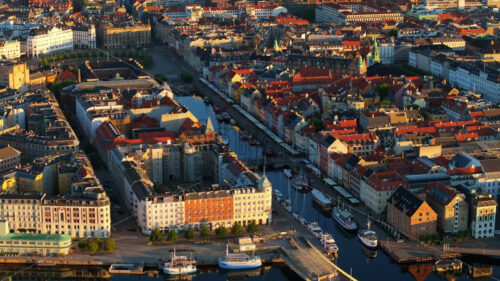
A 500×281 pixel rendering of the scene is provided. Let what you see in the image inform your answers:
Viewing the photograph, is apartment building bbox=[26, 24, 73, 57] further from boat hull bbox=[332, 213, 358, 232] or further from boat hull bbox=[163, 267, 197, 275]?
boat hull bbox=[163, 267, 197, 275]

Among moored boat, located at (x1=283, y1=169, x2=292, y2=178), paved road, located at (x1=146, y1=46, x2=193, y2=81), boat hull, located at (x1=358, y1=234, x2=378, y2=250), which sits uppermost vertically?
paved road, located at (x1=146, y1=46, x2=193, y2=81)

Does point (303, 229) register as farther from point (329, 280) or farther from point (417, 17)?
point (417, 17)

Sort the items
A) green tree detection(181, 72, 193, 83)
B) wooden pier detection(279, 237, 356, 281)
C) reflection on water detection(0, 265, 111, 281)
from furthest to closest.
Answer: green tree detection(181, 72, 193, 83) < reflection on water detection(0, 265, 111, 281) < wooden pier detection(279, 237, 356, 281)

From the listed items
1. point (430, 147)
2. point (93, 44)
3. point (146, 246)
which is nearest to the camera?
point (146, 246)

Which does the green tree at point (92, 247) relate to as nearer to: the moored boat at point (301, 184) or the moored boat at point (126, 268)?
the moored boat at point (126, 268)

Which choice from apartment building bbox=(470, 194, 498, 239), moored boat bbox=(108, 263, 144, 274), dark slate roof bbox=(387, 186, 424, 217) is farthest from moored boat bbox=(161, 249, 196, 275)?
apartment building bbox=(470, 194, 498, 239)

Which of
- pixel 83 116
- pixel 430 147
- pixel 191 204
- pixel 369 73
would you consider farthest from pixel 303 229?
pixel 369 73

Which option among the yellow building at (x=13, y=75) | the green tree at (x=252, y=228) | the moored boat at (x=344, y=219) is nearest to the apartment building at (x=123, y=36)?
the yellow building at (x=13, y=75)
